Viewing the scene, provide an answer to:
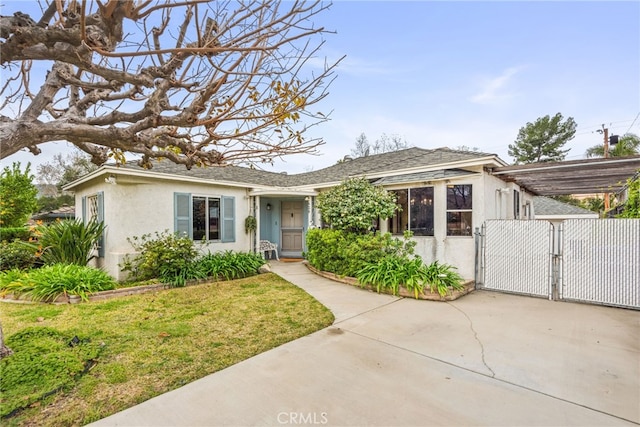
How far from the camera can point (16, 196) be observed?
45.9 feet

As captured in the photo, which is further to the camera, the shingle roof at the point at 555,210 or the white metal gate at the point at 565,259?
the shingle roof at the point at 555,210

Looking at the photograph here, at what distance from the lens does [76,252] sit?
25.6 ft

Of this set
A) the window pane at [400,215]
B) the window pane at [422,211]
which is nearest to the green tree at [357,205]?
the window pane at [400,215]

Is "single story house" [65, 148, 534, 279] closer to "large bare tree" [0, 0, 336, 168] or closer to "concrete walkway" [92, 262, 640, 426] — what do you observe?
"concrete walkway" [92, 262, 640, 426]

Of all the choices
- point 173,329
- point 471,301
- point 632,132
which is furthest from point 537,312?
point 632,132

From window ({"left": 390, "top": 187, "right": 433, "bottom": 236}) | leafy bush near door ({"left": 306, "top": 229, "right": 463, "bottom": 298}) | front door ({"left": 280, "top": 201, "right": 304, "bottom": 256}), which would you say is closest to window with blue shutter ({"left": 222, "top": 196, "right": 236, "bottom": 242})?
front door ({"left": 280, "top": 201, "right": 304, "bottom": 256})

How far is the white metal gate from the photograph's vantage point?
5.64 m

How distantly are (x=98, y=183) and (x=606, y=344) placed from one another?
39.8 ft

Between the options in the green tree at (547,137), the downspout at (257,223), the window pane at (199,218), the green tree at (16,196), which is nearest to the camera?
the window pane at (199,218)

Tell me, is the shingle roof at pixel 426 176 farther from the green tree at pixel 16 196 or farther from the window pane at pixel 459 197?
the green tree at pixel 16 196

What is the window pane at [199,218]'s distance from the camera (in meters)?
9.32

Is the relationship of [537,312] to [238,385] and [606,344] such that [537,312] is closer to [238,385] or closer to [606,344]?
[606,344]

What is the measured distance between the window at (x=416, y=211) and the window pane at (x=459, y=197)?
51 centimetres

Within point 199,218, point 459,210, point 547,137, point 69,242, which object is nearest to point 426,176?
point 459,210
